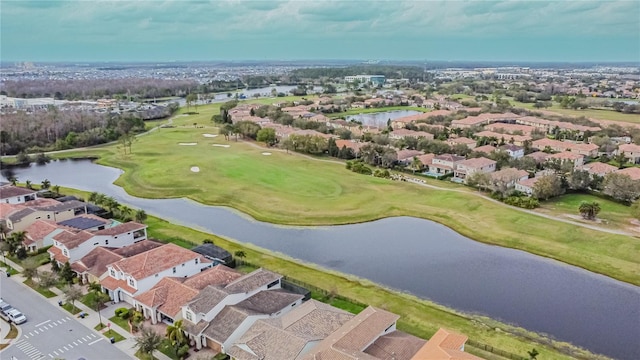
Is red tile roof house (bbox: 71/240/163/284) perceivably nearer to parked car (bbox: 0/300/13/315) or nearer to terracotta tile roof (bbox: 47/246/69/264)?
terracotta tile roof (bbox: 47/246/69/264)

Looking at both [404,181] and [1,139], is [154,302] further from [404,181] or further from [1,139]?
[1,139]

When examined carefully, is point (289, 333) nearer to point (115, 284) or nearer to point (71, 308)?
point (115, 284)

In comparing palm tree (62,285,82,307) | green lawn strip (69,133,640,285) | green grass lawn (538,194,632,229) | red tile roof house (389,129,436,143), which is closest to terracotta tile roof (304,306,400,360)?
palm tree (62,285,82,307)

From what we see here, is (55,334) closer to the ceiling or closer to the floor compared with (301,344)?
closer to the floor

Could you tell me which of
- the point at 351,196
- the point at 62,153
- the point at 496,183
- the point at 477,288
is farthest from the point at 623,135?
the point at 62,153

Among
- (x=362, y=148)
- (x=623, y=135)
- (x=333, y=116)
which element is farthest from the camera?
(x=333, y=116)

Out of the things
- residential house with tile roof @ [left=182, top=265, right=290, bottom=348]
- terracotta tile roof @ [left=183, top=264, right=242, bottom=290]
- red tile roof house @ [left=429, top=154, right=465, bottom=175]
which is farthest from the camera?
red tile roof house @ [left=429, top=154, right=465, bottom=175]
